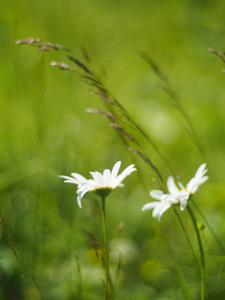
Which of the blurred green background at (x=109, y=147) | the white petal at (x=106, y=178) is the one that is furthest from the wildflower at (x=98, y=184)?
the blurred green background at (x=109, y=147)

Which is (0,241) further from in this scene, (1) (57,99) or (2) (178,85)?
(2) (178,85)

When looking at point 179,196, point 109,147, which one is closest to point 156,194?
point 179,196

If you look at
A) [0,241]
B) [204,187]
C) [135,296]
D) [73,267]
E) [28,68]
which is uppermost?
[28,68]

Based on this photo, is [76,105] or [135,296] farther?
[76,105]

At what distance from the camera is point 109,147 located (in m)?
2.19

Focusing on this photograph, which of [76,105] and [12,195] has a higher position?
[76,105]

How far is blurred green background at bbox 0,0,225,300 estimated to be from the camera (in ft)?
Result: 4.25

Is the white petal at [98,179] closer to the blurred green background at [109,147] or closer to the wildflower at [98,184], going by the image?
the wildflower at [98,184]

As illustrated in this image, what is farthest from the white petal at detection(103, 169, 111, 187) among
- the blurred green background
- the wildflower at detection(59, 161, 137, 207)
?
the blurred green background

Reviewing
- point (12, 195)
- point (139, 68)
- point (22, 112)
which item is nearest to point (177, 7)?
point (139, 68)

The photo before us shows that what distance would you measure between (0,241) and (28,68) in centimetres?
164

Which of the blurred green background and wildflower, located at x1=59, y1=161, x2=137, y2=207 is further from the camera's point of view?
the blurred green background

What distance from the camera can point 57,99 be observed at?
2693 millimetres

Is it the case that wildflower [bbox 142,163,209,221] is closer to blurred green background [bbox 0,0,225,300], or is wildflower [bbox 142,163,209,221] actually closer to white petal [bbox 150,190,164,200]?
white petal [bbox 150,190,164,200]
